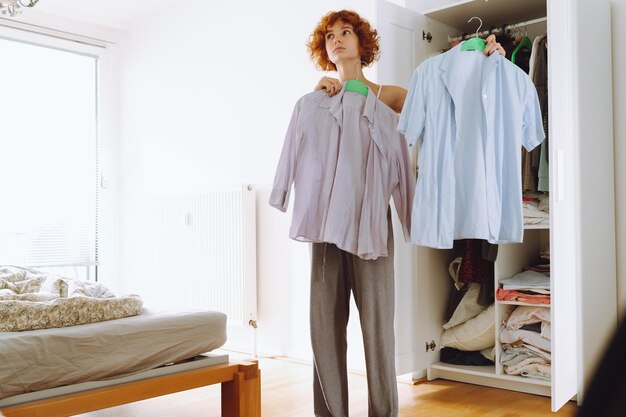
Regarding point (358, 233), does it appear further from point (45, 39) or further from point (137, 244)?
point (45, 39)

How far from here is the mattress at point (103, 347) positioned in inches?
74.1

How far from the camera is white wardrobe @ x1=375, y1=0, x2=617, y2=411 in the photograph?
245cm

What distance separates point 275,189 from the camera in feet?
7.75

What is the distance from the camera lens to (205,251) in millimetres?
4082

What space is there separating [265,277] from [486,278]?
1445 millimetres

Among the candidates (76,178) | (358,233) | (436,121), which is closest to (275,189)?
(358,233)

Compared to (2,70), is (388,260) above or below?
below

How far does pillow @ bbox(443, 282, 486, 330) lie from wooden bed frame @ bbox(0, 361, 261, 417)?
1143 millimetres

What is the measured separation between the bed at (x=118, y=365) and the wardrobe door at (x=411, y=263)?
0.87 m

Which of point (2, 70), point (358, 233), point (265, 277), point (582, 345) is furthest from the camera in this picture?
point (2, 70)

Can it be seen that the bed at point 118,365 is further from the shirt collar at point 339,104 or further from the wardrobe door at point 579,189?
the wardrobe door at point 579,189

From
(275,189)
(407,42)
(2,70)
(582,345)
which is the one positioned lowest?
(582,345)

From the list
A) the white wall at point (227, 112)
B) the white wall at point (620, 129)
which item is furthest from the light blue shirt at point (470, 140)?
the white wall at point (227, 112)

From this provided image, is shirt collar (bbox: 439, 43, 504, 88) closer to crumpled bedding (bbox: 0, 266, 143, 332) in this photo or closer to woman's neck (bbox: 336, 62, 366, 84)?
woman's neck (bbox: 336, 62, 366, 84)
